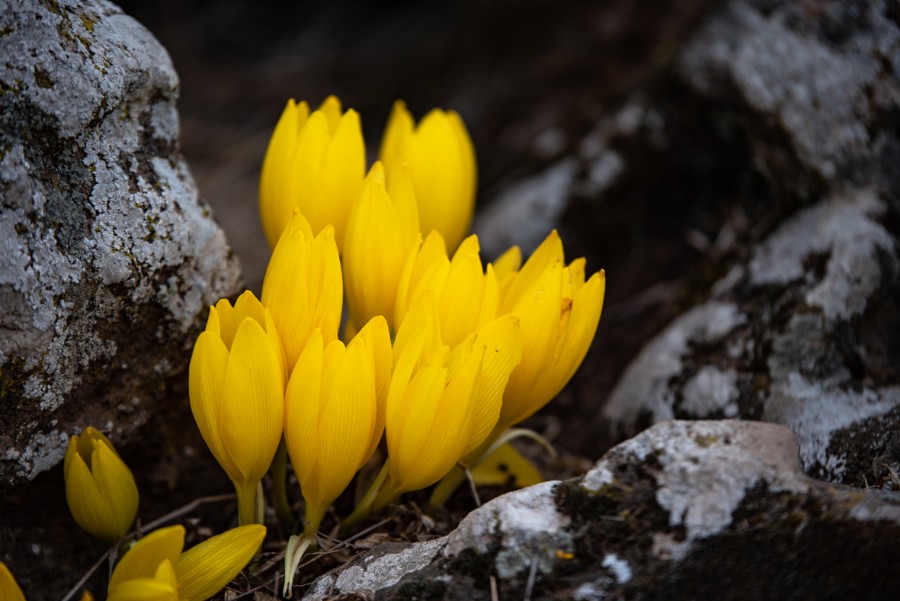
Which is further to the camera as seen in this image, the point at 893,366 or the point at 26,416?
the point at 893,366

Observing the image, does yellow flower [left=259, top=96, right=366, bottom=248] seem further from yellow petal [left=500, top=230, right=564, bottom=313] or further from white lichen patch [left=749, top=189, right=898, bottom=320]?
white lichen patch [left=749, top=189, right=898, bottom=320]

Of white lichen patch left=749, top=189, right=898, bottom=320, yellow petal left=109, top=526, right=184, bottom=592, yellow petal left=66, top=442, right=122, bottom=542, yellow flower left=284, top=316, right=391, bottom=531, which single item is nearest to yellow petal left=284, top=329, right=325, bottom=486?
yellow flower left=284, top=316, right=391, bottom=531

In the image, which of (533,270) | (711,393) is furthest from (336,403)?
(711,393)

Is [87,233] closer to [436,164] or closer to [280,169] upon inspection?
[280,169]

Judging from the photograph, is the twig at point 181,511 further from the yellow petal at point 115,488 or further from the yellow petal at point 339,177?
the yellow petal at point 339,177

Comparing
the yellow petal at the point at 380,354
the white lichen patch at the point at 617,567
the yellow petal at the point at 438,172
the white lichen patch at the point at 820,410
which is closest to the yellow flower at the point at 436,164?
the yellow petal at the point at 438,172

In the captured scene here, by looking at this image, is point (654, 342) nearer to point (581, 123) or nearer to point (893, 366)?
point (893, 366)

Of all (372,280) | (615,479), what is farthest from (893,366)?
(372,280)
